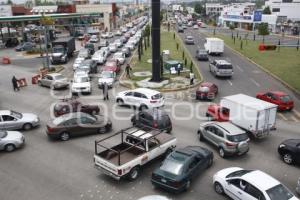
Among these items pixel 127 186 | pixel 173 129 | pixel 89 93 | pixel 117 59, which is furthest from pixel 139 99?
pixel 117 59

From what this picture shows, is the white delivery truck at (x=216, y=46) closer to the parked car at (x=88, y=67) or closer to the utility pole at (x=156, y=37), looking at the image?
the parked car at (x=88, y=67)

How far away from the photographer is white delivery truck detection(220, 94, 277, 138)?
749 inches

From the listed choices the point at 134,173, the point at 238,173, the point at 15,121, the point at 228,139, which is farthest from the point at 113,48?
the point at 238,173

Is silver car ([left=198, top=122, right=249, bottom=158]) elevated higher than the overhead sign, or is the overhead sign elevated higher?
the overhead sign

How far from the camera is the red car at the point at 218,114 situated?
21527mm

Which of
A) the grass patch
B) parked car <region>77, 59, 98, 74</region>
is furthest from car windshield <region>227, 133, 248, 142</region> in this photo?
parked car <region>77, 59, 98, 74</region>

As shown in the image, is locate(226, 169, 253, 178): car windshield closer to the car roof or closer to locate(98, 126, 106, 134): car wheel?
the car roof

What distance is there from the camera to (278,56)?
49.8 meters

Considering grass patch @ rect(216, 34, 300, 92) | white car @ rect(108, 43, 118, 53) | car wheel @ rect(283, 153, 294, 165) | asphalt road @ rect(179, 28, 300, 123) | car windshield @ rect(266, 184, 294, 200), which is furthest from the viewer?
white car @ rect(108, 43, 118, 53)

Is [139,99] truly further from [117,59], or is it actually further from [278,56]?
[278,56]

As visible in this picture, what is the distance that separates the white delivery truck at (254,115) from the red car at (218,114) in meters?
0.89

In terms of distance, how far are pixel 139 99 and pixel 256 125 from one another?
963 centimetres

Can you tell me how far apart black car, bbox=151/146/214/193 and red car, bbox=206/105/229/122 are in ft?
20.9

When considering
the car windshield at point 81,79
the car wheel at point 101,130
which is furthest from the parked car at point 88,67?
the car wheel at point 101,130
